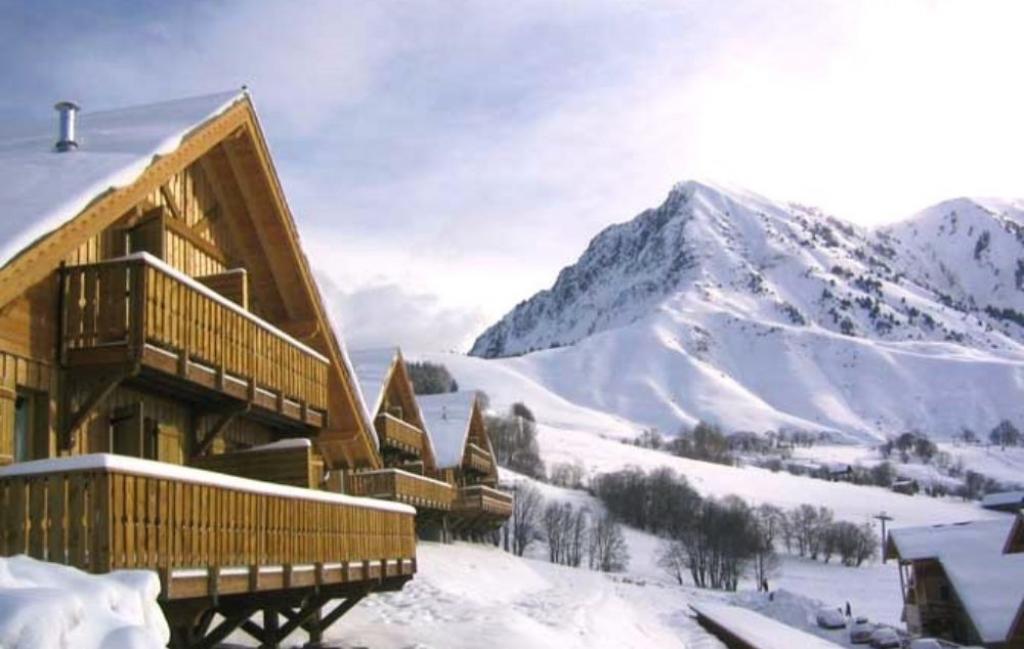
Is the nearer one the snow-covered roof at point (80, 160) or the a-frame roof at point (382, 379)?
the snow-covered roof at point (80, 160)

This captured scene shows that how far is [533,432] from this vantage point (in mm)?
159000

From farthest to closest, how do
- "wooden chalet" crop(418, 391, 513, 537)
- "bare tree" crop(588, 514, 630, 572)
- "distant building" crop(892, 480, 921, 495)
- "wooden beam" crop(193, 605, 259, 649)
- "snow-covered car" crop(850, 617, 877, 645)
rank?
"distant building" crop(892, 480, 921, 495), "bare tree" crop(588, 514, 630, 572), "wooden chalet" crop(418, 391, 513, 537), "snow-covered car" crop(850, 617, 877, 645), "wooden beam" crop(193, 605, 259, 649)

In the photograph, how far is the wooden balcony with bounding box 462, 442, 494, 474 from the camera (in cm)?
5625

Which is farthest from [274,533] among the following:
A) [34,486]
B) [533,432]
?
[533,432]

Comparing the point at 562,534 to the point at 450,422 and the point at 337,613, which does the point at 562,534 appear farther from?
the point at 337,613

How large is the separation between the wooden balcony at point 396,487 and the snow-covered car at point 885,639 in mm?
19860

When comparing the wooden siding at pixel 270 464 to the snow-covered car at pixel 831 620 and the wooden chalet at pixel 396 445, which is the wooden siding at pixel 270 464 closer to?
the wooden chalet at pixel 396 445

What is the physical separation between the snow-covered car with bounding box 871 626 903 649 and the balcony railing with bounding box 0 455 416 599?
38.5 metres

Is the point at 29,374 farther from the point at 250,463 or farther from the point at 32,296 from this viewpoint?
the point at 250,463

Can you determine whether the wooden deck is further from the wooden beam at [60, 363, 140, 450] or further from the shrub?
the shrub

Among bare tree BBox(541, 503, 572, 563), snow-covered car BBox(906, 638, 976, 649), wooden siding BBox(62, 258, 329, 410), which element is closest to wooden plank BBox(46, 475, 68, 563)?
wooden siding BBox(62, 258, 329, 410)

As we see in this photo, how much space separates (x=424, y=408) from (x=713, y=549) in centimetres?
5389

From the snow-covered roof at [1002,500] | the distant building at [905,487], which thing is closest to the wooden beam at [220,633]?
the snow-covered roof at [1002,500]

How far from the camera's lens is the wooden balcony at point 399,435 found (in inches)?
1519
